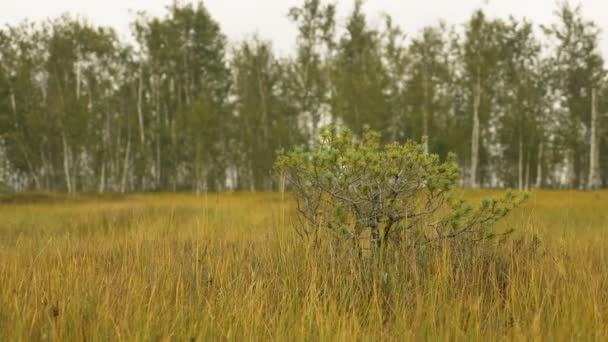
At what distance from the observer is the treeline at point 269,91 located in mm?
27703

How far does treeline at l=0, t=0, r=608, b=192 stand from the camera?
27703 mm

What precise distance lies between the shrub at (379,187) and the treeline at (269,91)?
74.8 feet

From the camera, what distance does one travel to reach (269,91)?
32.5 m

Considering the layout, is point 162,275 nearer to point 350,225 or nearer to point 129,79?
point 350,225

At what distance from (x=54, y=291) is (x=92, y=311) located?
0.44m

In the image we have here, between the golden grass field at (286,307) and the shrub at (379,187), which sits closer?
the golden grass field at (286,307)

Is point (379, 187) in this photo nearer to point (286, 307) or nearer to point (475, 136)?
point (286, 307)

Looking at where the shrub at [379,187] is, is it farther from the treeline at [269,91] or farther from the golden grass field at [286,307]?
the treeline at [269,91]

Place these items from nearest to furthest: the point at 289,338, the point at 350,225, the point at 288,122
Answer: the point at 289,338 → the point at 350,225 → the point at 288,122

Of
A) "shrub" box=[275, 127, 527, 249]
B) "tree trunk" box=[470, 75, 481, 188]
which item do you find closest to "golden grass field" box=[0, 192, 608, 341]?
"shrub" box=[275, 127, 527, 249]

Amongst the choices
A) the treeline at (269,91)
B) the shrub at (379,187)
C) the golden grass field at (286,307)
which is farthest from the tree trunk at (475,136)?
the golden grass field at (286,307)

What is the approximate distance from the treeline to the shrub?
74.8 ft

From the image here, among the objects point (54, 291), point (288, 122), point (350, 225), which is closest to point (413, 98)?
point (288, 122)

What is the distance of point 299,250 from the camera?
3764 mm
